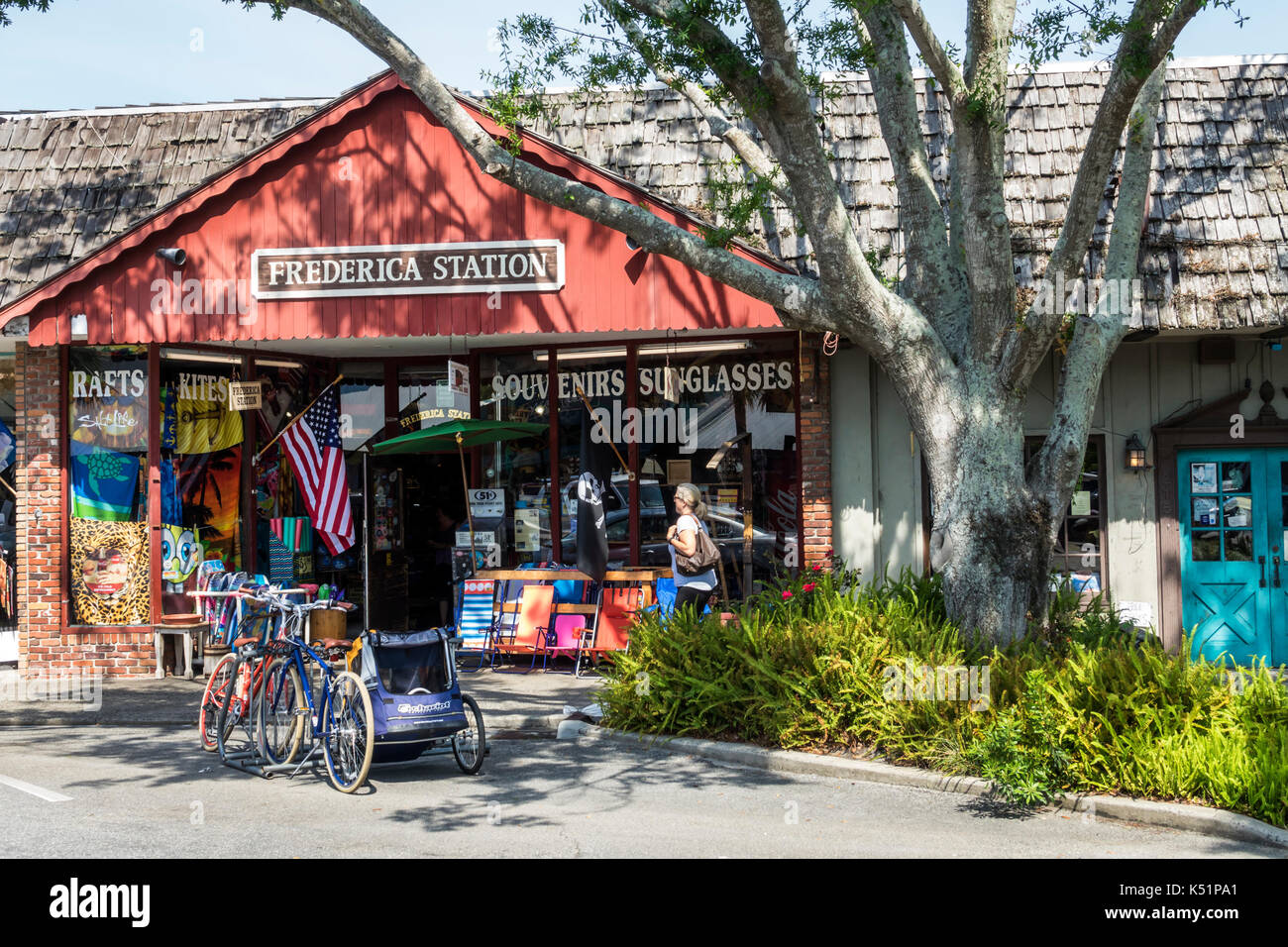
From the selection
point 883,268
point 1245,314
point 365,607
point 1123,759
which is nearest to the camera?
point 1123,759

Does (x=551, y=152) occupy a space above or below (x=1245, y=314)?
above

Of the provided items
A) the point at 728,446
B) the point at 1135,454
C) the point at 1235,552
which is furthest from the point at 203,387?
the point at 1235,552

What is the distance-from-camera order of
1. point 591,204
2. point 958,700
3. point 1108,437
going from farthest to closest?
point 1108,437 < point 591,204 < point 958,700

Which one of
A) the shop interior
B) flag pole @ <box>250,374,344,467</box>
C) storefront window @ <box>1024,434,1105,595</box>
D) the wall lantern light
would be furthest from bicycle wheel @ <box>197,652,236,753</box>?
Answer: the wall lantern light

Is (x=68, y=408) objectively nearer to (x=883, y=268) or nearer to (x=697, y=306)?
(x=697, y=306)

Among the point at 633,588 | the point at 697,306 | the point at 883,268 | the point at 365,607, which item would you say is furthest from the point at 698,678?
the point at 365,607

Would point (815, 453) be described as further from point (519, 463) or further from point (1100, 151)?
point (1100, 151)

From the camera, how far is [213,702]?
9016 mm

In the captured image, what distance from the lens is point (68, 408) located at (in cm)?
1307

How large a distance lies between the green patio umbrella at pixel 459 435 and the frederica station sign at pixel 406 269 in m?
1.44

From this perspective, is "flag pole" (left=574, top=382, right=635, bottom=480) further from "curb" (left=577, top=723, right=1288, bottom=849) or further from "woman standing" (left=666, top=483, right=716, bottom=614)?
"curb" (left=577, top=723, right=1288, bottom=849)

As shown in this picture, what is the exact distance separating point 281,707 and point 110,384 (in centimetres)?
631

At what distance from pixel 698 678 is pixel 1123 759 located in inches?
126

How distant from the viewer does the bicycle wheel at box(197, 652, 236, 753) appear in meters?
8.92
